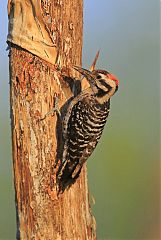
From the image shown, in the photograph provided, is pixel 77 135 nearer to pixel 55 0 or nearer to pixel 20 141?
pixel 20 141

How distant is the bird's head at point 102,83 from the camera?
4.75 m

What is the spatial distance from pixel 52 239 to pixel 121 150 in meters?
1.46

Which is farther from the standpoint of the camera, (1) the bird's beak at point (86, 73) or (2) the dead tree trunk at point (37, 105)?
(1) the bird's beak at point (86, 73)

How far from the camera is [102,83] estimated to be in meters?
4.78

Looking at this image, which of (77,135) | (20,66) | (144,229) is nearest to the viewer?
(20,66)

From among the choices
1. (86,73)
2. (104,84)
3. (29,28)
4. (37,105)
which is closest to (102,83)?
(104,84)

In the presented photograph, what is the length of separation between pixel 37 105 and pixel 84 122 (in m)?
0.47

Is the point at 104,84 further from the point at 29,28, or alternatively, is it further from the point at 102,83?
the point at 29,28

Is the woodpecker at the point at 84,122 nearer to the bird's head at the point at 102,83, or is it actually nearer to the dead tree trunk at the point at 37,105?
the bird's head at the point at 102,83

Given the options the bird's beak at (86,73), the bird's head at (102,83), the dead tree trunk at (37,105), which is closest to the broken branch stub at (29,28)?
the dead tree trunk at (37,105)

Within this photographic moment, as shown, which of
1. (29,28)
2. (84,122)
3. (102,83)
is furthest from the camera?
(102,83)

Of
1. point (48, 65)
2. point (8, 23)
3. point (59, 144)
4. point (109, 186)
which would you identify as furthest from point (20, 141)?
point (109, 186)

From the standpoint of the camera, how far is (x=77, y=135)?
4566 mm

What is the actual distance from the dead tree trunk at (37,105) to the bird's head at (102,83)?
15.6 inches
